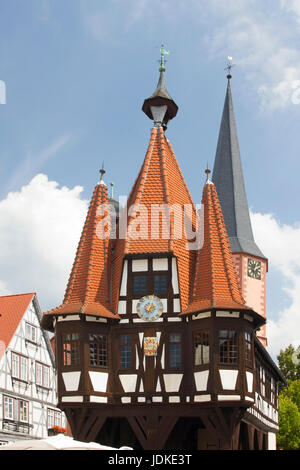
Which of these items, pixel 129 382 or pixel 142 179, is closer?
pixel 129 382

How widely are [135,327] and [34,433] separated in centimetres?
1561

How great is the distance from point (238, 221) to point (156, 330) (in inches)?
1511

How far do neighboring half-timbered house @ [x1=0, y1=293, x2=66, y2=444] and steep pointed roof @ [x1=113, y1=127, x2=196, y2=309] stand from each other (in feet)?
40.2

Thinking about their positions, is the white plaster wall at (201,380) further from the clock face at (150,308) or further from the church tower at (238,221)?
the church tower at (238,221)

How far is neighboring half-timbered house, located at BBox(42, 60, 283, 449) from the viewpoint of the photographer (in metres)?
27.4

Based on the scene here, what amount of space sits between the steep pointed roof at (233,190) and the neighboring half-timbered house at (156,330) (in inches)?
1356

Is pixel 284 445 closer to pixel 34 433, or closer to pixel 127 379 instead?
pixel 34 433

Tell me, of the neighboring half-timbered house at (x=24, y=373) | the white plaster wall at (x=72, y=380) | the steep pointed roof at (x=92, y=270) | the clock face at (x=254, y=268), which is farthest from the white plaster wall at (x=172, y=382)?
the clock face at (x=254, y=268)

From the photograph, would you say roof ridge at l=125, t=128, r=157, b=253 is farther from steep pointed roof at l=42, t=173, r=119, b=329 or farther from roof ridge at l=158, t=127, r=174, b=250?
steep pointed roof at l=42, t=173, r=119, b=329

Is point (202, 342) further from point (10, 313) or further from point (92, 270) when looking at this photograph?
point (10, 313)

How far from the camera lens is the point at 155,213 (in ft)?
99.1

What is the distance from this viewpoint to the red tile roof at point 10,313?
132 ft

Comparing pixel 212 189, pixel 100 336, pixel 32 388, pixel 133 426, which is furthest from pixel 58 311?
pixel 32 388

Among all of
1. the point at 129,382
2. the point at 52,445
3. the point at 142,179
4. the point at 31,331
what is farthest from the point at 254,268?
the point at 52,445
